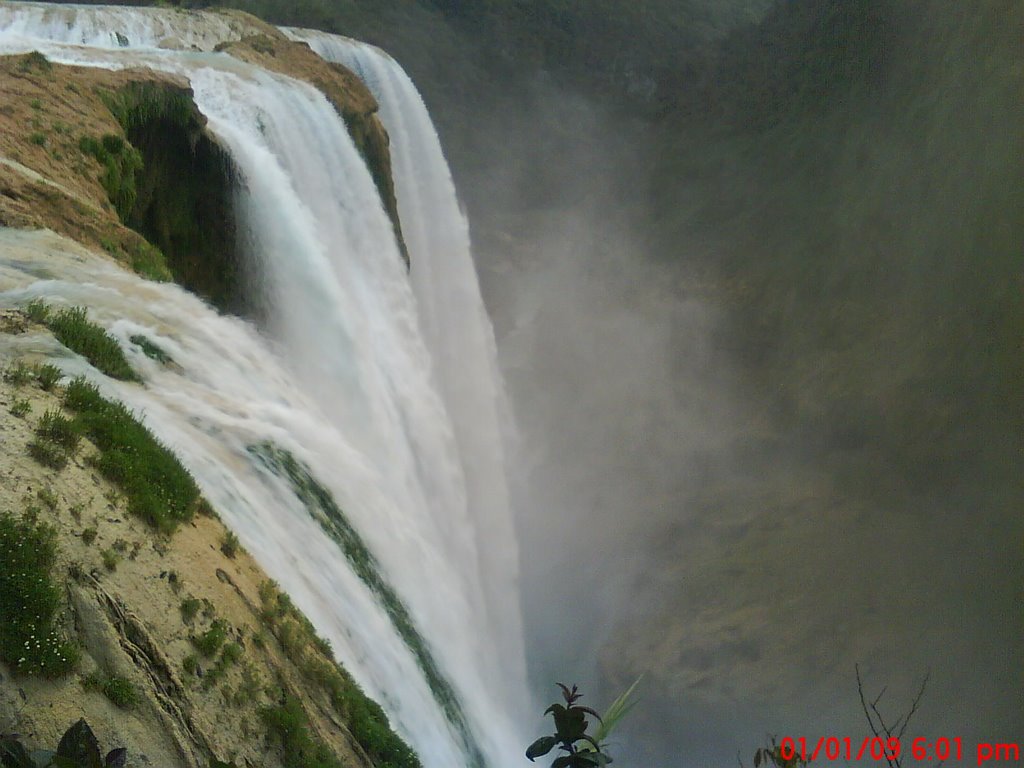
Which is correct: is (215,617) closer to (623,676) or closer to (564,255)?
(623,676)

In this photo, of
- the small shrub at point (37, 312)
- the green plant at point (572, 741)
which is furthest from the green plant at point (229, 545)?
the green plant at point (572, 741)

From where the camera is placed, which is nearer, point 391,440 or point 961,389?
point 391,440

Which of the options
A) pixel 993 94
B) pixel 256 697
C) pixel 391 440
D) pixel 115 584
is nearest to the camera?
pixel 115 584

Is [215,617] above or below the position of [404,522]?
below

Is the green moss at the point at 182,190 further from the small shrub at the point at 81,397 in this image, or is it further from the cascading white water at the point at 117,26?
the cascading white water at the point at 117,26

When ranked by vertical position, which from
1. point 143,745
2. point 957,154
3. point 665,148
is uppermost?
point 665,148

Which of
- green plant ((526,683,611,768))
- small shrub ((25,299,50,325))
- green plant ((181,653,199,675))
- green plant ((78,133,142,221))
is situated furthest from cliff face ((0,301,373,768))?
green plant ((78,133,142,221))

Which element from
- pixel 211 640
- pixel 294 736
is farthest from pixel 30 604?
pixel 294 736

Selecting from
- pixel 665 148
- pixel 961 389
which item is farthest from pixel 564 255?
pixel 961 389
